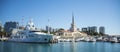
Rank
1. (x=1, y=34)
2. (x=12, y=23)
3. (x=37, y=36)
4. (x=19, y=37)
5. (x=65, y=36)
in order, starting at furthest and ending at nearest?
(x=12, y=23) → (x=65, y=36) → (x=1, y=34) → (x=19, y=37) → (x=37, y=36)

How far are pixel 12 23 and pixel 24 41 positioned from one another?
75.0 ft

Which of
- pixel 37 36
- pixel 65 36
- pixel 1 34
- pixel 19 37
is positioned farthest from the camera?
pixel 65 36

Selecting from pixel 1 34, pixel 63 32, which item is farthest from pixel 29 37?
pixel 63 32

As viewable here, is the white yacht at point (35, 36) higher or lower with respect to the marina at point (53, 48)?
higher

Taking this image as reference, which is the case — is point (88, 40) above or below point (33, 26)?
below

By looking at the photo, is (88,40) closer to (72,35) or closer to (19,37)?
(72,35)

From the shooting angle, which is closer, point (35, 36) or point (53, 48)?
point (53, 48)

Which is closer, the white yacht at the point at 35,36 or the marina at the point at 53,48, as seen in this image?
the marina at the point at 53,48

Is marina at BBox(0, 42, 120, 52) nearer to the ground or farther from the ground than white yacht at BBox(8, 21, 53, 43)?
nearer to the ground

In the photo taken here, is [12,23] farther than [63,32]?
Yes

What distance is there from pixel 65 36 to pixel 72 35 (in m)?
2.74

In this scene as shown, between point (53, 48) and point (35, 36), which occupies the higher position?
point (35, 36)

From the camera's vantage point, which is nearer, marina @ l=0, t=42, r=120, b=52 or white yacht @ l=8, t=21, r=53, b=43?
marina @ l=0, t=42, r=120, b=52

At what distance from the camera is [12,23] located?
48281mm
